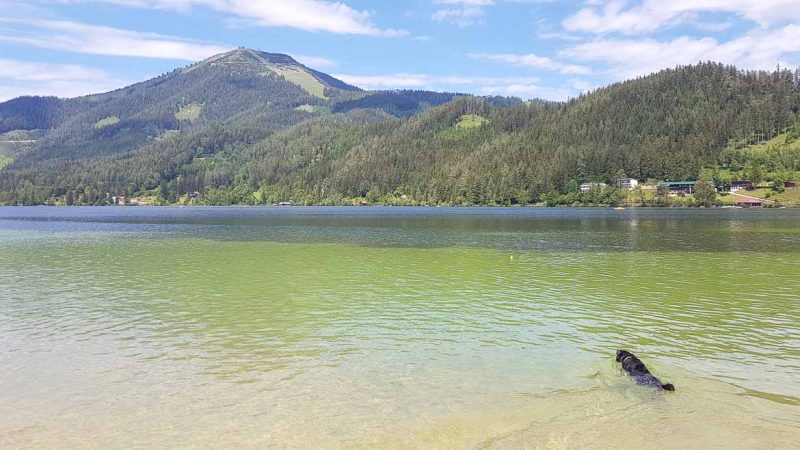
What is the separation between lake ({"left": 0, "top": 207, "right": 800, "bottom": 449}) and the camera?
15031 millimetres

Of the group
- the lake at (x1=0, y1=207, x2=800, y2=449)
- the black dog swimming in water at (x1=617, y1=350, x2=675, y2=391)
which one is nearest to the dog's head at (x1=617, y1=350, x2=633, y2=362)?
the black dog swimming in water at (x1=617, y1=350, x2=675, y2=391)

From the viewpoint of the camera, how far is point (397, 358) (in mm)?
21844

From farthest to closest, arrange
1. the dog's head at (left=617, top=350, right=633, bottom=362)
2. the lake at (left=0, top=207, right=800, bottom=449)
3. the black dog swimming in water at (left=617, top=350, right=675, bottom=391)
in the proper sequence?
1. the dog's head at (left=617, top=350, right=633, bottom=362)
2. the black dog swimming in water at (left=617, top=350, right=675, bottom=391)
3. the lake at (left=0, top=207, right=800, bottom=449)

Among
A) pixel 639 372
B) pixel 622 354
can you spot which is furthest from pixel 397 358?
pixel 639 372

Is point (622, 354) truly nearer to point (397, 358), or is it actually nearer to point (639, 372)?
point (639, 372)

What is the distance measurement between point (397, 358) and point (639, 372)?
9113mm

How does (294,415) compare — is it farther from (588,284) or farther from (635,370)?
(588,284)

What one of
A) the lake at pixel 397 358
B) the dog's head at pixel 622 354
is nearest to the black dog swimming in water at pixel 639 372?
the dog's head at pixel 622 354

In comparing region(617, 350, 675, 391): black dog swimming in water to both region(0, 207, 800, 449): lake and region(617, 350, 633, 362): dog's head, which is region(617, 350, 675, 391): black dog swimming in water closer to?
region(617, 350, 633, 362): dog's head

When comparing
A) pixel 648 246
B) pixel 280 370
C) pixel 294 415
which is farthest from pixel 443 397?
pixel 648 246

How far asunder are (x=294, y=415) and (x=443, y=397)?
4.77 m

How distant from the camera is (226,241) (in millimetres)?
85312

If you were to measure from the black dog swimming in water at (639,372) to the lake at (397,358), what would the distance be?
1.19 ft

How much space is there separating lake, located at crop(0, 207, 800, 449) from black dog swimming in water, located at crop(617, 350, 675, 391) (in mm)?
A: 361
